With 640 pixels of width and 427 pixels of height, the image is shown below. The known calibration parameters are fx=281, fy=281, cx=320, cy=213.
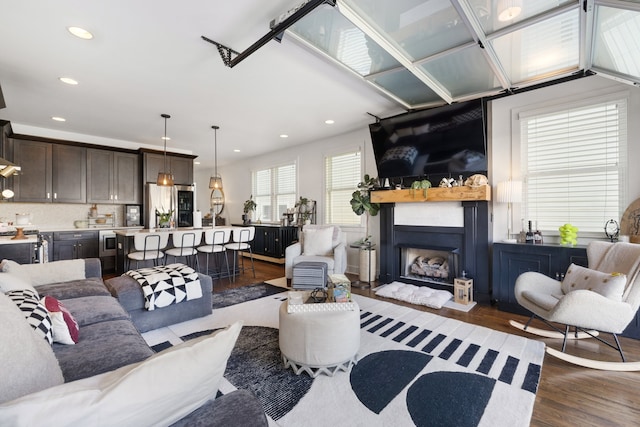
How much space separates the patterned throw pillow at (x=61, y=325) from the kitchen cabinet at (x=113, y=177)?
4891mm

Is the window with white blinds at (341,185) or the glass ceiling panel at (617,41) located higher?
the glass ceiling panel at (617,41)

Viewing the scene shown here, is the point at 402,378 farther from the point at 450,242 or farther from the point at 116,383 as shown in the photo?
the point at 450,242

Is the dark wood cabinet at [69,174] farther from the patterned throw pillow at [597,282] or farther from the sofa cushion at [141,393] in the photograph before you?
the patterned throw pillow at [597,282]

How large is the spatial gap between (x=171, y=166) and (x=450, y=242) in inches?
238

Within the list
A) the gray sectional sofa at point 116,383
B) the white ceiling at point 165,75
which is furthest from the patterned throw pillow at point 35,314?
the white ceiling at point 165,75

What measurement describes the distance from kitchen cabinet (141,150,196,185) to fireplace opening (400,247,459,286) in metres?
5.23

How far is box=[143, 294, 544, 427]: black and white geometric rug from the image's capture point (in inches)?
65.7

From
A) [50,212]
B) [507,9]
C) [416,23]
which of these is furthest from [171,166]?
[507,9]

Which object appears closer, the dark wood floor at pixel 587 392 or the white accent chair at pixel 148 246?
the dark wood floor at pixel 587 392

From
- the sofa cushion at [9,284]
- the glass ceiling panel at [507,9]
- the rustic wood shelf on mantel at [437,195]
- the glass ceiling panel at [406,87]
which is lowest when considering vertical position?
the sofa cushion at [9,284]

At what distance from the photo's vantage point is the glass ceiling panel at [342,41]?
7.24ft

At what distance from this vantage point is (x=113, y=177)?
230 inches

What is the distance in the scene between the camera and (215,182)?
17.7 ft

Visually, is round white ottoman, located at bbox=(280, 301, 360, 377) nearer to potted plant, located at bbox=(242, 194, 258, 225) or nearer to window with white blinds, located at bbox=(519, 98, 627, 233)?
window with white blinds, located at bbox=(519, 98, 627, 233)
